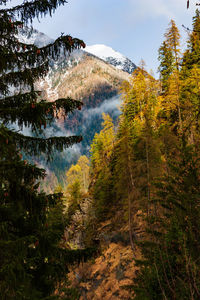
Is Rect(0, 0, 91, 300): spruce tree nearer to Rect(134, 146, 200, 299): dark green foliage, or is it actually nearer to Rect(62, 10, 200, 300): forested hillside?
Rect(134, 146, 200, 299): dark green foliage

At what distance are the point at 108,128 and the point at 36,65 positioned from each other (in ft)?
87.7

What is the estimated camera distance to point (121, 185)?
57.8ft

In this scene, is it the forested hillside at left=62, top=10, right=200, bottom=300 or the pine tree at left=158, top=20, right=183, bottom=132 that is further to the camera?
the pine tree at left=158, top=20, right=183, bottom=132

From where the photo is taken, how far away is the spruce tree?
10.7 feet

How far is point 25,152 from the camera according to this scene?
14.0ft

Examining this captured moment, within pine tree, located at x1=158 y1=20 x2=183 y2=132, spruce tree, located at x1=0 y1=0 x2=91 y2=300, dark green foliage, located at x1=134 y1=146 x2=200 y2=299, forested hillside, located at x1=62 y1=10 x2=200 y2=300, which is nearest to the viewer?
spruce tree, located at x1=0 y1=0 x2=91 y2=300

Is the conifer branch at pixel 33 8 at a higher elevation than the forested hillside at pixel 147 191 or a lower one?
higher

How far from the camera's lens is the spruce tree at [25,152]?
3.27m

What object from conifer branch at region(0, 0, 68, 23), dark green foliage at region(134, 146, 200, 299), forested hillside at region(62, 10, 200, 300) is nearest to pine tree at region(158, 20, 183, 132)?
forested hillside at region(62, 10, 200, 300)

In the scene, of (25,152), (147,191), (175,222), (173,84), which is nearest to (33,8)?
(25,152)

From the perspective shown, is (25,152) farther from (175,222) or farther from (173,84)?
(173,84)

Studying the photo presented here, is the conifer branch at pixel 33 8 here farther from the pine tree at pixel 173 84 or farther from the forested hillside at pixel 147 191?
the pine tree at pixel 173 84

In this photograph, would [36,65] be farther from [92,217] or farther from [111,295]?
[92,217]

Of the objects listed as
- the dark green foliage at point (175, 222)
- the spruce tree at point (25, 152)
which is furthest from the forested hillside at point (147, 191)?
the spruce tree at point (25, 152)
